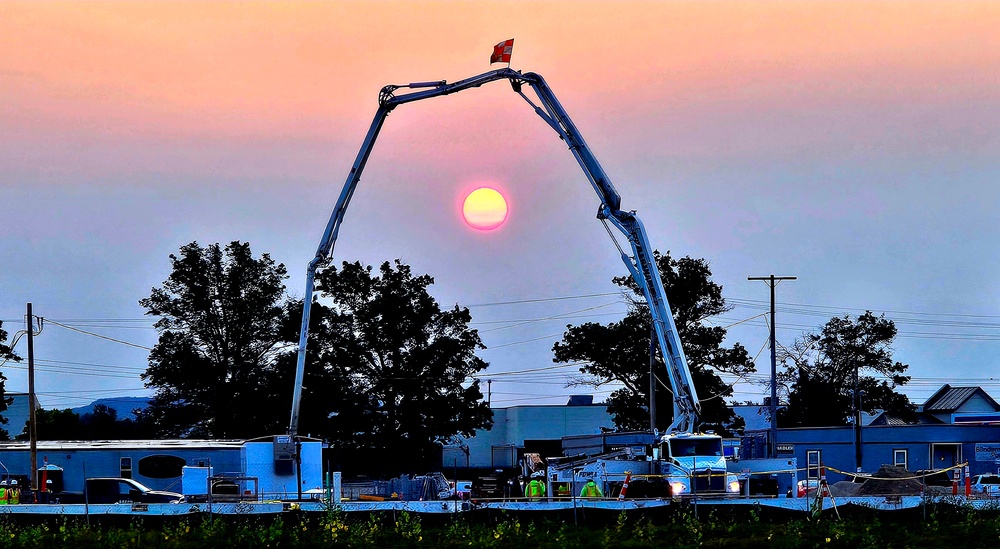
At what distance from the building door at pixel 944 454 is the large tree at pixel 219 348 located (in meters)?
41.9

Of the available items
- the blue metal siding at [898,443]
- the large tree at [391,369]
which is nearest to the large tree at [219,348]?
the large tree at [391,369]

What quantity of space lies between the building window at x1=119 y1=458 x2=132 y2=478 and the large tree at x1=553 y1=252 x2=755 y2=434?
3035cm

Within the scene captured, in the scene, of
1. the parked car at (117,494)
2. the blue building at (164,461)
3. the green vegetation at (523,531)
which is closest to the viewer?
the green vegetation at (523,531)

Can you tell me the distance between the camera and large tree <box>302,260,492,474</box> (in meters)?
75.0

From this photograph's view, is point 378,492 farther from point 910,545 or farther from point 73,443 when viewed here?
point 910,545

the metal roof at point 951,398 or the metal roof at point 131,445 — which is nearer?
the metal roof at point 131,445

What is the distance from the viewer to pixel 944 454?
274 feet

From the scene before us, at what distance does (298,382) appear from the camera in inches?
1901

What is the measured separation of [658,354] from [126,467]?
33039 mm

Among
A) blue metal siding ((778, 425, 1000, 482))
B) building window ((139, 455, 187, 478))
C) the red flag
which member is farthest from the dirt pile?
blue metal siding ((778, 425, 1000, 482))

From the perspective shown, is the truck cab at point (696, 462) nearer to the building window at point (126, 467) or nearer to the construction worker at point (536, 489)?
the construction worker at point (536, 489)

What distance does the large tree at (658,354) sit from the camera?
75250 millimetres

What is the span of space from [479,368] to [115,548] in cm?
4975

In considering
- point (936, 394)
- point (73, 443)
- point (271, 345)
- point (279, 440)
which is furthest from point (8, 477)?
point (936, 394)
